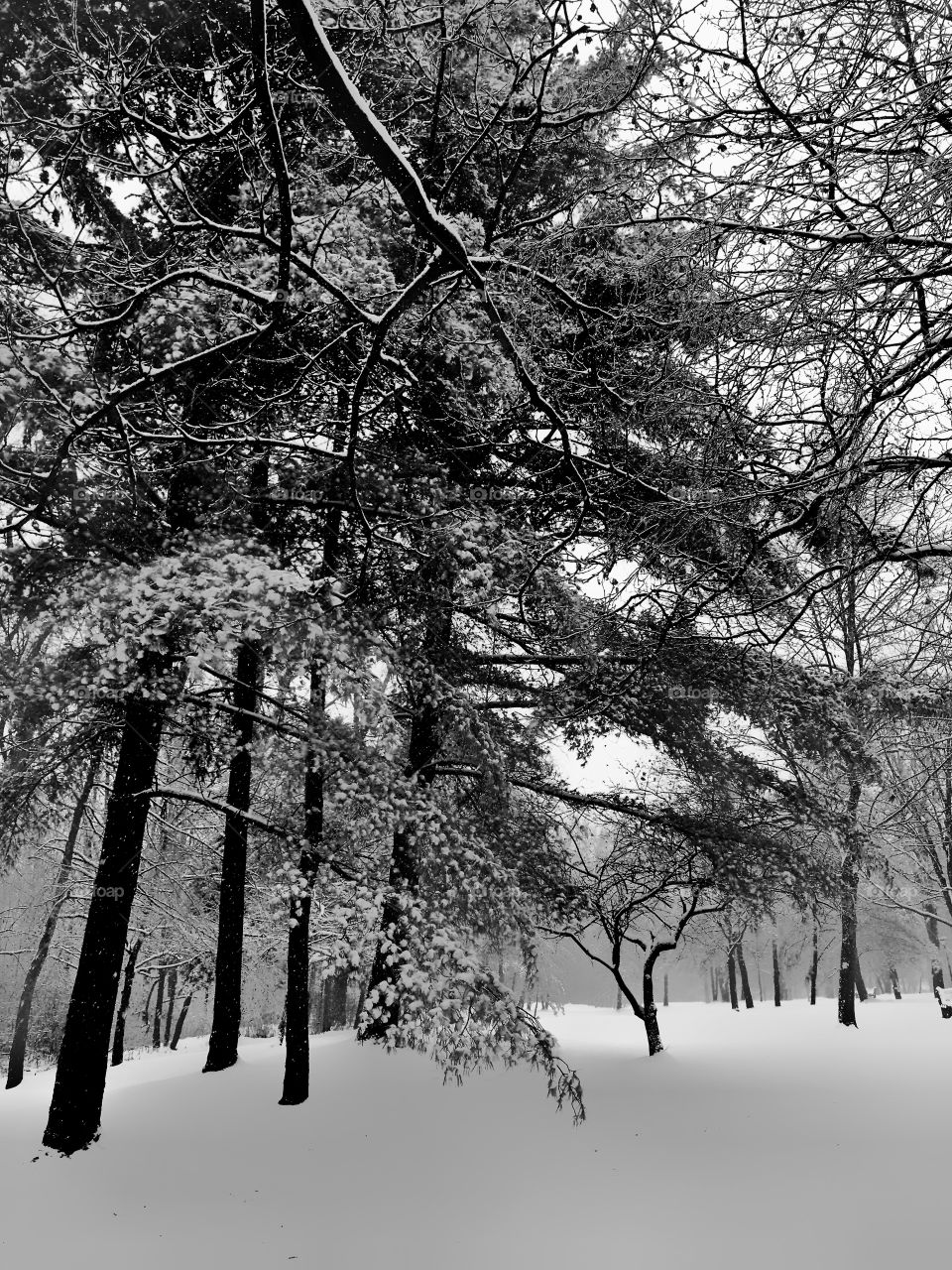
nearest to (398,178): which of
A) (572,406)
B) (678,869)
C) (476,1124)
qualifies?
(572,406)

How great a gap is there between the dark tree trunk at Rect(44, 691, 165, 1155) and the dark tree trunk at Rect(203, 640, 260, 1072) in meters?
1.41

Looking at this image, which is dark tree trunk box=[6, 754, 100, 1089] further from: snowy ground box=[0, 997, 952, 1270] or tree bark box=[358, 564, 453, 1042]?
tree bark box=[358, 564, 453, 1042]

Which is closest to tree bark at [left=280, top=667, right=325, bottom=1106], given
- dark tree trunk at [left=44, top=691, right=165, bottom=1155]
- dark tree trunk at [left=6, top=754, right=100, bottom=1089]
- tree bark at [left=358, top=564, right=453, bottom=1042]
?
tree bark at [left=358, top=564, right=453, bottom=1042]

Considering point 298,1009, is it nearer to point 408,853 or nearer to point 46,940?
point 408,853

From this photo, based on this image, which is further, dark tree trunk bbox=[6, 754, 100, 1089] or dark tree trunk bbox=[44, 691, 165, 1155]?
dark tree trunk bbox=[6, 754, 100, 1089]

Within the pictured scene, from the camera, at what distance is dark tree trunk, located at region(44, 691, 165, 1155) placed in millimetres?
6797

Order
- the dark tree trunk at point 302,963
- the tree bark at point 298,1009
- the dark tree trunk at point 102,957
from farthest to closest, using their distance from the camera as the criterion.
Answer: the tree bark at point 298,1009
the dark tree trunk at point 302,963
the dark tree trunk at point 102,957

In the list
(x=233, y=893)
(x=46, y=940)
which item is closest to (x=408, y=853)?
(x=233, y=893)

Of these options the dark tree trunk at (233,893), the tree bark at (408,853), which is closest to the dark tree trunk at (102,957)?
the dark tree trunk at (233,893)

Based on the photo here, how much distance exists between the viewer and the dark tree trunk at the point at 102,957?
22.3 ft

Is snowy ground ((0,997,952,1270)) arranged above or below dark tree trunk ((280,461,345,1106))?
below

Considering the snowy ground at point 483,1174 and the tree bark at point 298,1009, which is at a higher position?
the tree bark at point 298,1009

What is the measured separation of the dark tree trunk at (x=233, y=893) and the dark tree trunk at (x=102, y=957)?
141 centimetres

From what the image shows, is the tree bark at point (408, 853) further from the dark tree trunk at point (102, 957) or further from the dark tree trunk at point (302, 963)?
the dark tree trunk at point (102, 957)
